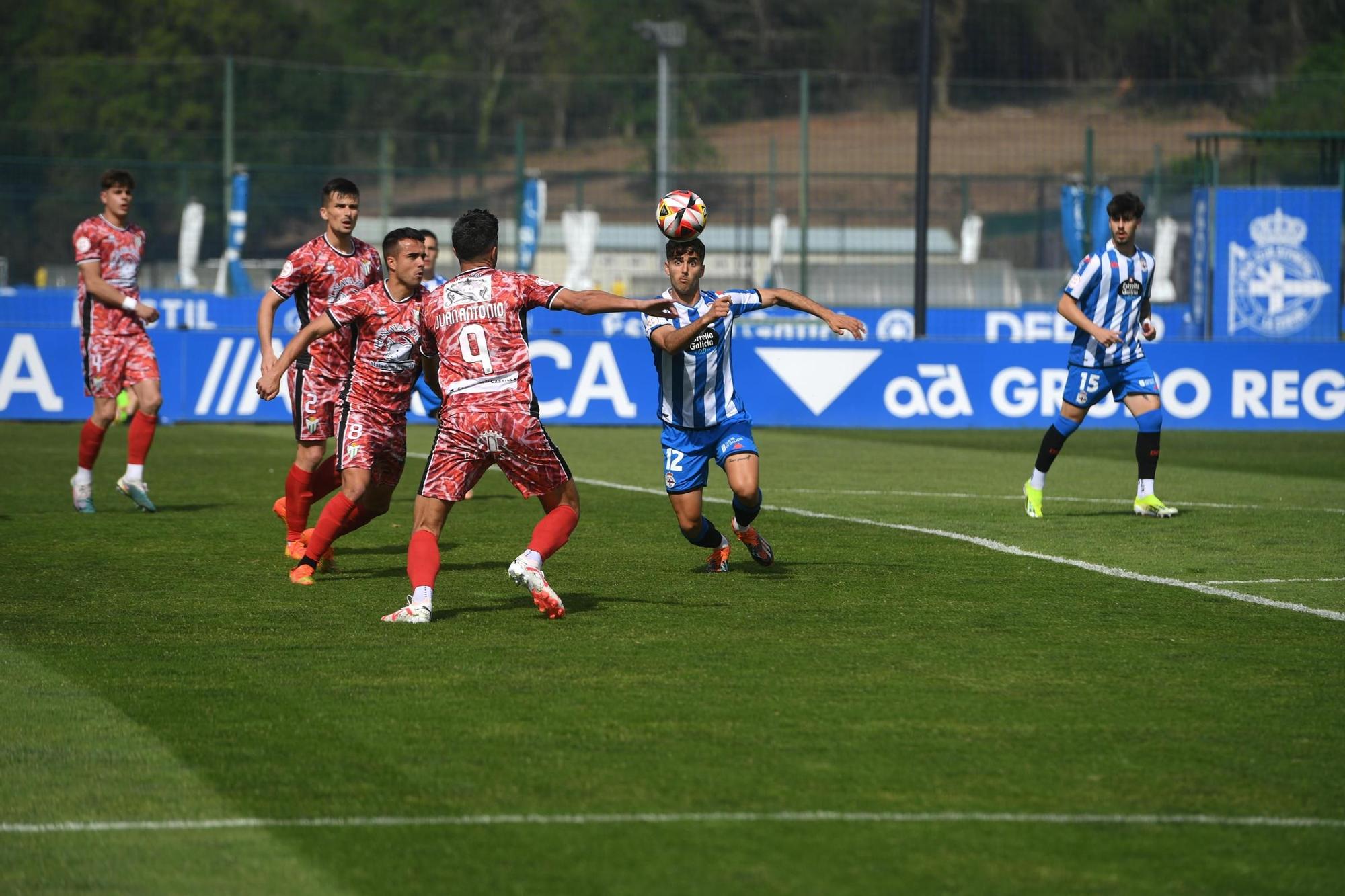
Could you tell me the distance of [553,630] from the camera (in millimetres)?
7973

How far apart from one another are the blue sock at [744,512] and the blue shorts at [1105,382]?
3.82 m

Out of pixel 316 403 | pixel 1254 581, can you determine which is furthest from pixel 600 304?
pixel 1254 581

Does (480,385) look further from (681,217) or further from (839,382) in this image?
(839,382)

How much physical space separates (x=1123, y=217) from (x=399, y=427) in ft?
18.1

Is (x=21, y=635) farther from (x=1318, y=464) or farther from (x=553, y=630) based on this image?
(x=1318, y=464)

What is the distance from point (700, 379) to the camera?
31.3 feet

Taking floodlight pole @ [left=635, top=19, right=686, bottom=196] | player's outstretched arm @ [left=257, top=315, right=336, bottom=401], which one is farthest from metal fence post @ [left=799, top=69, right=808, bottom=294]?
player's outstretched arm @ [left=257, top=315, right=336, bottom=401]

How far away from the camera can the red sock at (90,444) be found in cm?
1268

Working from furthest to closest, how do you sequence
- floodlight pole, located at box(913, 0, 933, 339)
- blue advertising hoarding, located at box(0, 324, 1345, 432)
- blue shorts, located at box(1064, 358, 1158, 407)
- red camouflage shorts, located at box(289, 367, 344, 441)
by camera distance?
floodlight pole, located at box(913, 0, 933, 339) → blue advertising hoarding, located at box(0, 324, 1345, 432) → blue shorts, located at box(1064, 358, 1158, 407) → red camouflage shorts, located at box(289, 367, 344, 441)

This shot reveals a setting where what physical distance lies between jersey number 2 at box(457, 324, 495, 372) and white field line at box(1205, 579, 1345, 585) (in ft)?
13.0

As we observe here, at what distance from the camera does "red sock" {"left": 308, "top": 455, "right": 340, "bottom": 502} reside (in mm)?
10477

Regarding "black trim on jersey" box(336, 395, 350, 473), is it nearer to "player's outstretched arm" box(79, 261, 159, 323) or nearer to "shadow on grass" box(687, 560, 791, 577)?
"shadow on grass" box(687, 560, 791, 577)

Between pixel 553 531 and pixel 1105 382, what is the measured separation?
5.90 meters

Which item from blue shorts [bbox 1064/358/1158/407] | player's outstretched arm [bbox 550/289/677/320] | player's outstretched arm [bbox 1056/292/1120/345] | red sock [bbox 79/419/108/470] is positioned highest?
player's outstretched arm [bbox 1056/292/1120/345]
